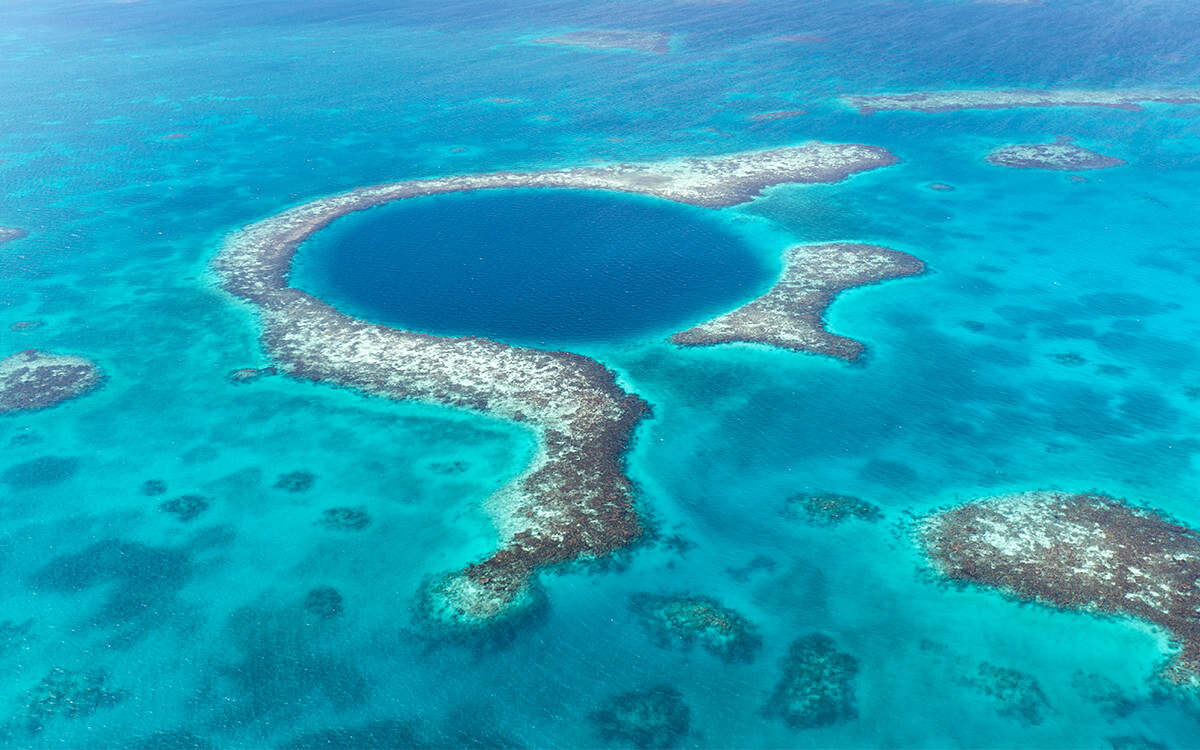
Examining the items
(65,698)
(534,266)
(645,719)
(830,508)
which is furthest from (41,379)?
(830,508)

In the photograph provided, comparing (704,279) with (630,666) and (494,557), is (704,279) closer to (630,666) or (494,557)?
(494,557)

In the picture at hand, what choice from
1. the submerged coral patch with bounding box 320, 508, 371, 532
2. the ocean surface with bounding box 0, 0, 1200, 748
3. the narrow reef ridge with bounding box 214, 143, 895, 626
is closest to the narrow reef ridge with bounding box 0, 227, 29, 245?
the ocean surface with bounding box 0, 0, 1200, 748

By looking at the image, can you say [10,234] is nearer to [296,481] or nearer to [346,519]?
[296,481]

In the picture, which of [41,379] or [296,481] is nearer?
[296,481]

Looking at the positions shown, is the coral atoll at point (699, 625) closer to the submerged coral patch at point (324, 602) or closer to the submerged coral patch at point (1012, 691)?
the submerged coral patch at point (1012, 691)

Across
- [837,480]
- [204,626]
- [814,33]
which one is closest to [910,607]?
[837,480]

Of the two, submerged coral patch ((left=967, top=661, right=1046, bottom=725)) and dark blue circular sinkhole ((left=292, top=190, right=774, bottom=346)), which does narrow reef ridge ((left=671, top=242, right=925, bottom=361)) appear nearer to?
dark blue circular sinkhole ((left=292, top=190, right=774, bottom=346))

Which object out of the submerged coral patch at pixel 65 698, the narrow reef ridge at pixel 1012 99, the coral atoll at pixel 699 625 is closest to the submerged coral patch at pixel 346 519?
the submerged coral patch at pixel 65 698
